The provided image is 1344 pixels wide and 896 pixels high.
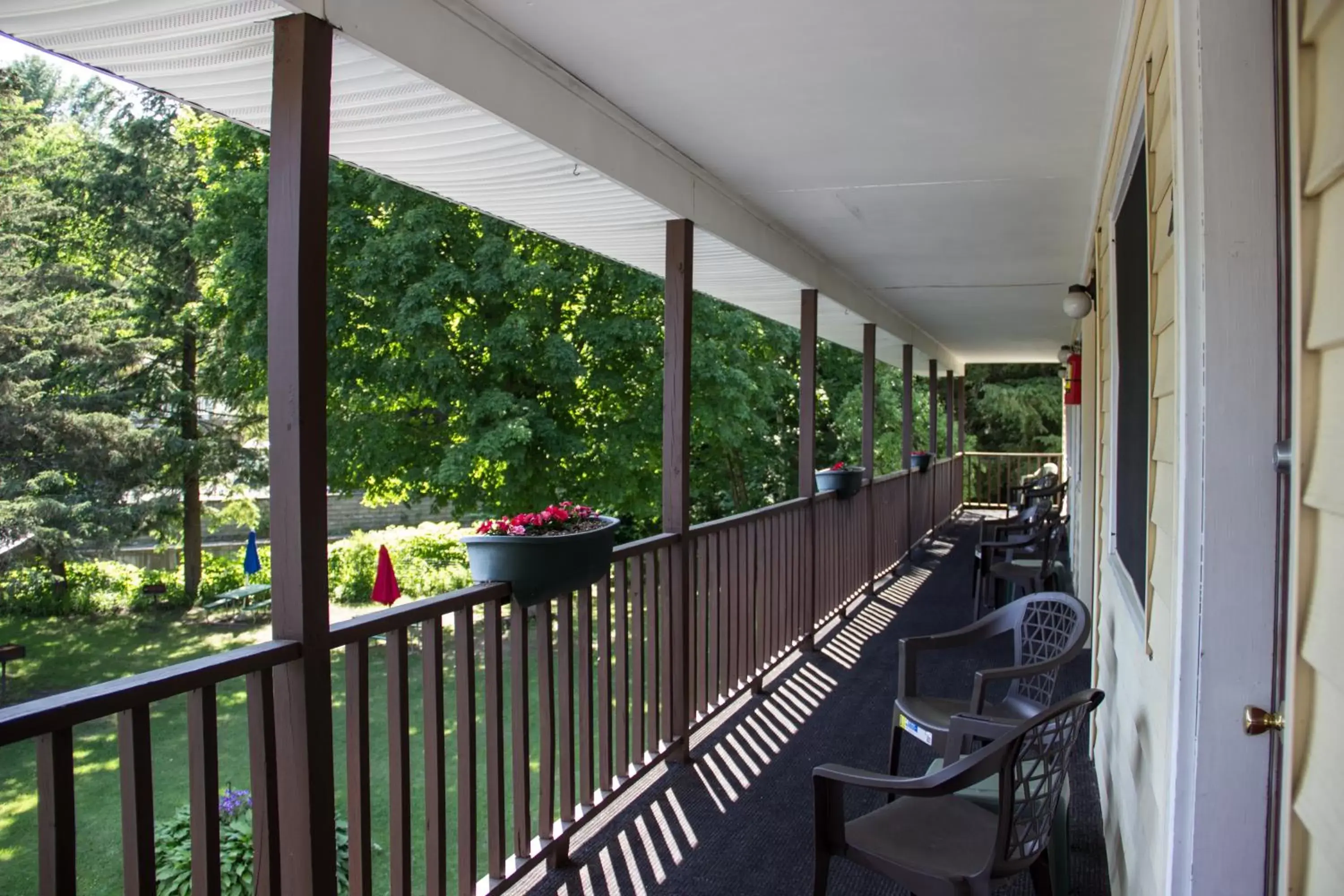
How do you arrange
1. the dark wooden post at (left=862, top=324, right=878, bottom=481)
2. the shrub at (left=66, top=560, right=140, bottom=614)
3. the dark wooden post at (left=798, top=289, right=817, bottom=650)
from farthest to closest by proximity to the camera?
the shrub at (left=66, top=560, right=140, bottom=614) < the dark wooden post at (left=862, top=324, right=878, bottom=481) < the dark wooden post at (left=798, top=289, right=817, bottom=650)

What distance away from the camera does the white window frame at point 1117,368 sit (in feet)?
7.45

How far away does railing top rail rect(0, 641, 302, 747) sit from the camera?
135 centimetres

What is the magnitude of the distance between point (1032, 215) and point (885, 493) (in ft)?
12.1

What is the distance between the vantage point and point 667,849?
10.0 ft

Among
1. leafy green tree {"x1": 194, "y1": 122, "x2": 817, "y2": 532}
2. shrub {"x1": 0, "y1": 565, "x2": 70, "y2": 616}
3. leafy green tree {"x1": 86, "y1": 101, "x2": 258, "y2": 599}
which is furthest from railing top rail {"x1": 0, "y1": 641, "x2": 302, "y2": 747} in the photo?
shrub {"x1": 0, "y1": 565, "x2": 70, "y2": 616}

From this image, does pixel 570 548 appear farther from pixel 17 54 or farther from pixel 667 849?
pixel 17 54

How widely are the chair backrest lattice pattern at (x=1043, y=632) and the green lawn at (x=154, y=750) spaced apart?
1847 millimetres

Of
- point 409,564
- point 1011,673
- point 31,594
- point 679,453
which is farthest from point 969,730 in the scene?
point 31,594

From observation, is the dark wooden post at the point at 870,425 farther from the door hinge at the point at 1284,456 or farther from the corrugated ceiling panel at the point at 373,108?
the door hinge at the point at 1284,456

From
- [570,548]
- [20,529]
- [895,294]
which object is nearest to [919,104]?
[570,548]

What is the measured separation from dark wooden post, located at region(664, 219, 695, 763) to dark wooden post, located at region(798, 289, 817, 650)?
6.29 ft

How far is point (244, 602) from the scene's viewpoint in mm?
15258

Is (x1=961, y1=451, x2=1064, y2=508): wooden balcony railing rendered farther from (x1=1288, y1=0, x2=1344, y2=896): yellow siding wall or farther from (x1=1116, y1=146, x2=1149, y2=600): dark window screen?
→ (x1=1288, y1=0, x2=1344, y2=896): yellow siding wall

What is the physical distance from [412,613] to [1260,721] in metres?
1.71
